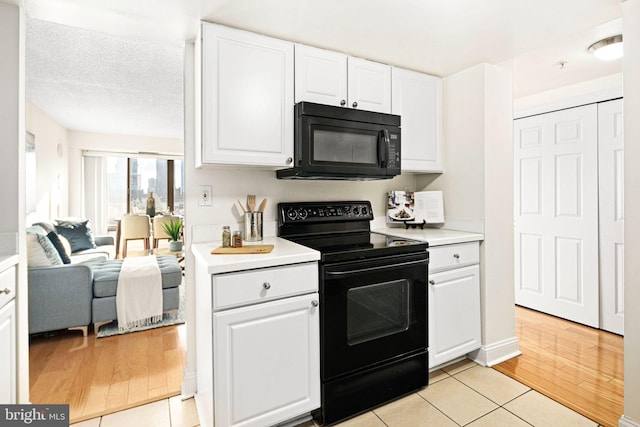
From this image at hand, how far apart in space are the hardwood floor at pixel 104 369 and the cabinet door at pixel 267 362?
0.78 m

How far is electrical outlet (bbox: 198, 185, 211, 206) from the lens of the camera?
2040 mm

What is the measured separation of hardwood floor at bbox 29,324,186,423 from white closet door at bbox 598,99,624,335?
132 inches

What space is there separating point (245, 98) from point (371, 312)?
1.34 m

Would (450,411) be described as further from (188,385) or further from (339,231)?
(188,385)

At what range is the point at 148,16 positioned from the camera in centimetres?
175

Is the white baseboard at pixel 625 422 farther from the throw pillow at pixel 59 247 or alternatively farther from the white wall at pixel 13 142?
the throw pillow at pixel 59 247

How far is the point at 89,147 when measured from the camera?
6094mm

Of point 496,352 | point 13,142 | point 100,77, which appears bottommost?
point 496,352

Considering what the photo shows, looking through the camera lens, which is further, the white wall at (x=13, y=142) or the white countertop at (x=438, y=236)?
the white countertop at (x=438, y=236)

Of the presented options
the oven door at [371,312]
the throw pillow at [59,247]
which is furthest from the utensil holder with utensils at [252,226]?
the throw pillow at [59,247]

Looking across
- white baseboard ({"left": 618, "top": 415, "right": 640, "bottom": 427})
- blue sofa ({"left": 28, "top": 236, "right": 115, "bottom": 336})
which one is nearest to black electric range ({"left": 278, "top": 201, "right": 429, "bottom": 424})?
white baseboard ({"left": 618, "top": 415, "right": 640, "bottom": 427})

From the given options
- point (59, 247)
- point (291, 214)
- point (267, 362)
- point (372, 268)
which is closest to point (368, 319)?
point (372, 268)

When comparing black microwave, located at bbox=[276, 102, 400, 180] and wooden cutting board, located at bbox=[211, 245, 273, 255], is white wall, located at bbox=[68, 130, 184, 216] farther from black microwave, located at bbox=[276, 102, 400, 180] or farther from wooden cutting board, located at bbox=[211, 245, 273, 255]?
wooden cutting board, located at bbox=[211, 245, 273, 255]

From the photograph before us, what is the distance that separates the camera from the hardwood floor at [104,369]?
1.98 m
